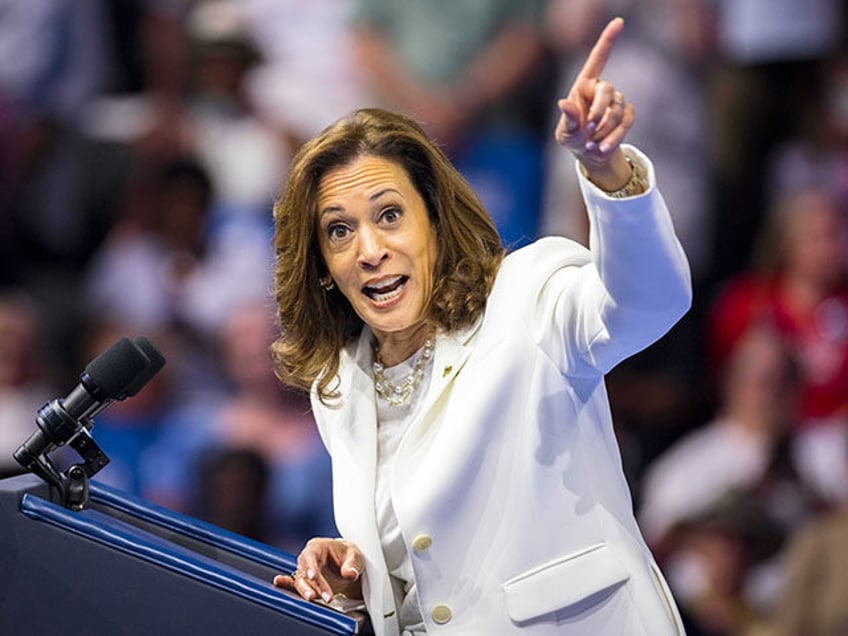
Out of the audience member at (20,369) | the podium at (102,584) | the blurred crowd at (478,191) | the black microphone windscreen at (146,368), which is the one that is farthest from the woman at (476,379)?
the audience member at (20,369)

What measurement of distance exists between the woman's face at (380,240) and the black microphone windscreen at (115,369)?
0.38 m

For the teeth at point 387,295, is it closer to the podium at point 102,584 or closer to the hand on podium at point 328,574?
the hand on podium at point 328,574

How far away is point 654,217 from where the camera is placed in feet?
6.03

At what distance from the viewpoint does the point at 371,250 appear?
215 cm

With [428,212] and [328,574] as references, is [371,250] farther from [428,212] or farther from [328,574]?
[328,574]

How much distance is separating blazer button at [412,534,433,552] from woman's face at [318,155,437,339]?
33cm

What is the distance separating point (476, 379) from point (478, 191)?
2.95 m

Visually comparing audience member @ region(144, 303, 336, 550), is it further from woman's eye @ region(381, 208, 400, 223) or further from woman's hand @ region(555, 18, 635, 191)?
woman's hand @ region(555, 18, 635, 191)

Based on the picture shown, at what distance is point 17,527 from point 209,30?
12.4 feet

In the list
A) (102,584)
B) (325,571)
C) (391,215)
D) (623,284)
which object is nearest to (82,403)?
(102,584)

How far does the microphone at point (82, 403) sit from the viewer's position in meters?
1.93

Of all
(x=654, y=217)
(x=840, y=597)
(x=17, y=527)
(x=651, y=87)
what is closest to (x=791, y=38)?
(x=651, y=87)

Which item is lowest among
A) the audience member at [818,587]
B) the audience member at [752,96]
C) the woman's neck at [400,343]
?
the audience member at [818,587]

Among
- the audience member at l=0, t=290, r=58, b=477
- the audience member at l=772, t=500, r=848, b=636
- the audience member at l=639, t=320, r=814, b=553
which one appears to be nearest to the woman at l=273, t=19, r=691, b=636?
A: the audience member at l=772, t=500, r=848, b=636
